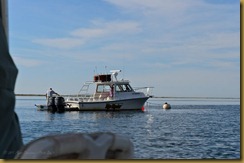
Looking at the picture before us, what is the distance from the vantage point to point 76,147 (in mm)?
1148

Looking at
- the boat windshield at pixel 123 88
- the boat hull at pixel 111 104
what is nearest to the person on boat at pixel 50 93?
the boat hull at pixel 111 104

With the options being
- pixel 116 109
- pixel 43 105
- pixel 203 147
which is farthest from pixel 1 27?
pixel 43 105

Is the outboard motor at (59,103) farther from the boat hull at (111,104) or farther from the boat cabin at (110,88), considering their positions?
the boat cabin at (110,88)

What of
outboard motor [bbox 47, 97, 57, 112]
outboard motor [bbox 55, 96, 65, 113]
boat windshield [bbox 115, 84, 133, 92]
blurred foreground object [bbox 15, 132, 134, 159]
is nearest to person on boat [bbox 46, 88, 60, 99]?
outboard motor [bbox 47, 97, 57, 112]

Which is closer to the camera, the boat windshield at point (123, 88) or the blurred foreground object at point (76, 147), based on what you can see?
the blurred foreground object at point (76, 147)

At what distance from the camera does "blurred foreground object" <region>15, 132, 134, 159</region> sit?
1.11 m

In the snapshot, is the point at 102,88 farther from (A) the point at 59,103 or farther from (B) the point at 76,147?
(B) the point at 76,147

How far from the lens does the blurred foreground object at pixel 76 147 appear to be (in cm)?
111

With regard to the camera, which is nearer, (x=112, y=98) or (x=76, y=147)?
(x=76, y=147)

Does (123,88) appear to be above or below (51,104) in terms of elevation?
above

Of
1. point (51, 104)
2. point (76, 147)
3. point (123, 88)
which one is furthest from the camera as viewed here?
point (51, 104)

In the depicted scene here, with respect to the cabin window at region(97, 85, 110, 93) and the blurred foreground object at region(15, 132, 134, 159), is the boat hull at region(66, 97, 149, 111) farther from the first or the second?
the blurred foreground object at region(15, 132, 134, 159)

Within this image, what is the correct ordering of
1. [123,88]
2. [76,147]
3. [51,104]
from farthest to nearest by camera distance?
1. [51,104]
2. [123,88]
3. [76,147]

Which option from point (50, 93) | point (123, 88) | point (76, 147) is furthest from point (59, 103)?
point (76, 147)
